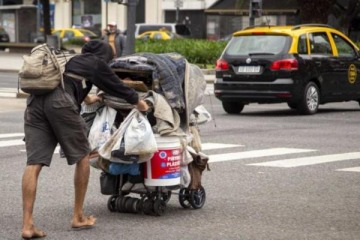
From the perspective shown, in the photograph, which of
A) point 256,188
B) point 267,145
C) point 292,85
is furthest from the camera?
point 292,85

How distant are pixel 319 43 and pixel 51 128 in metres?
13.0

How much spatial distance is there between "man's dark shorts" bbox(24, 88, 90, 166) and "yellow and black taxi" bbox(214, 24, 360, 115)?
11571mm

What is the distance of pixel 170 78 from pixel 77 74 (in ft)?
3.06

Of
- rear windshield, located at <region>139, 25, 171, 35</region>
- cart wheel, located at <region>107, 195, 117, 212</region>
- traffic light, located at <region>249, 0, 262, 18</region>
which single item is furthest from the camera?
rear windshield, located at <region>139, 25, 171, 35</region>

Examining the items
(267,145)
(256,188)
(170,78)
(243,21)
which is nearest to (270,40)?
(267,145)

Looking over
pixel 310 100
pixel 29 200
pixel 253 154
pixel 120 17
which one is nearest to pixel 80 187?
pixel 29 200

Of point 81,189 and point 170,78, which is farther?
point 170,78

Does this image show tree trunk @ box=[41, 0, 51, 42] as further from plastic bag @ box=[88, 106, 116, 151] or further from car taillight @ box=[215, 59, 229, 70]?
plastic bag @ box=[88, 106, 116, 151]

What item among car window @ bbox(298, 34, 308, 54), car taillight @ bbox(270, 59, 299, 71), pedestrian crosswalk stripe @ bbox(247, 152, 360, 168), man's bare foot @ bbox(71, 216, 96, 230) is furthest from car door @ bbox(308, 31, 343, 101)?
man's bare foot @ bbox(71, 216, 96, 230)

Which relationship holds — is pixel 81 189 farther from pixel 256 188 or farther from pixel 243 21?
pixel 243 21

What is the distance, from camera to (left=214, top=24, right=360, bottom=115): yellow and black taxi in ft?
66.1

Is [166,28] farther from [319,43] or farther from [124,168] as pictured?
[124,168]

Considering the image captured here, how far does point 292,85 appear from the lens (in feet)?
66.0

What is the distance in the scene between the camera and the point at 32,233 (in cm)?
850
